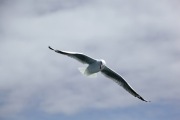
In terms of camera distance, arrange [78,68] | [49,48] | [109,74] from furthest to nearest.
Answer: [109,74] → [78,68] → [49,48]

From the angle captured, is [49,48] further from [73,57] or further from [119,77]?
[119,77]

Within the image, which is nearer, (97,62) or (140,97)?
(97,62)

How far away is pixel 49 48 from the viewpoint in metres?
37.8

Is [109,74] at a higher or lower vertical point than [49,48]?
higher

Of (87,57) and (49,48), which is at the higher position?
(87,57)

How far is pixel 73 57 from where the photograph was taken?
44188 mm

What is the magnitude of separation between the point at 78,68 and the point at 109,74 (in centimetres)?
780

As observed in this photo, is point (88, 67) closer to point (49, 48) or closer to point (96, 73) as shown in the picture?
point (96, 73)

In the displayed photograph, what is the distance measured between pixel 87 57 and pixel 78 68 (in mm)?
1791

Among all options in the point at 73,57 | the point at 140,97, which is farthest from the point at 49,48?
the point at 140,97

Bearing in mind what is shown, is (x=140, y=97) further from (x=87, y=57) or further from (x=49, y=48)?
(x=49, y=48)

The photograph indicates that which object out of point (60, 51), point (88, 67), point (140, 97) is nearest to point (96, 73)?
point (88, 67)

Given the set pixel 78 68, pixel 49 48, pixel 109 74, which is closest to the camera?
pixel 49 48

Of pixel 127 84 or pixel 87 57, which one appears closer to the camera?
pixel 87 57
